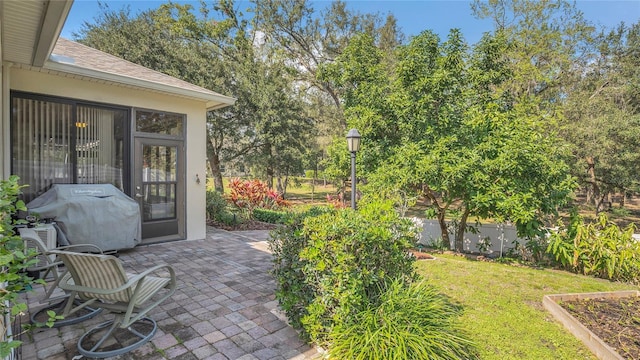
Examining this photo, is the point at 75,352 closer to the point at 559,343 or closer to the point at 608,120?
the point at 559,343

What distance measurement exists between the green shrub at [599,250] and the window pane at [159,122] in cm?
758

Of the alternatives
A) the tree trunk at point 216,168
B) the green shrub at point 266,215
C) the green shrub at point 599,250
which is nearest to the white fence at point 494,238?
the green shrub at point 599,250

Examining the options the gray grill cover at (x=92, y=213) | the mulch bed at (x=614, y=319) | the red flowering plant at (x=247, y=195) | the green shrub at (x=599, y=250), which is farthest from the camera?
the red flowering plant at (x=247, y=195)

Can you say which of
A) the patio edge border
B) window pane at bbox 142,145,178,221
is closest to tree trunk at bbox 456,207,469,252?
the patio edge border

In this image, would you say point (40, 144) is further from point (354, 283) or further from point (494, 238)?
point (494, 238)

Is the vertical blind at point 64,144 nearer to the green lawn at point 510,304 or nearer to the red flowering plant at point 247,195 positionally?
the red flowering plant at point 247,195

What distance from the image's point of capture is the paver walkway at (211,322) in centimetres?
257

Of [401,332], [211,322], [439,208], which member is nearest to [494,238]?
[439,208]

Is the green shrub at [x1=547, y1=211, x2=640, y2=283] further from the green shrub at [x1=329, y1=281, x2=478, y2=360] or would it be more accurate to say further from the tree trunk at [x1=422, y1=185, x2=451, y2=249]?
the green shrub at [x1=329, y1=281, x2=478, y2=360]

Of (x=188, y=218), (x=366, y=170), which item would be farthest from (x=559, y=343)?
(x=188, y=218)

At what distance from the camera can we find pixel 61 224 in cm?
452

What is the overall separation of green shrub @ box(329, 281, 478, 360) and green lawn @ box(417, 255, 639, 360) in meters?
0.43

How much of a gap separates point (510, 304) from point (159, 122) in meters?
6.35

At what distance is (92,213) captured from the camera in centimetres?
480
